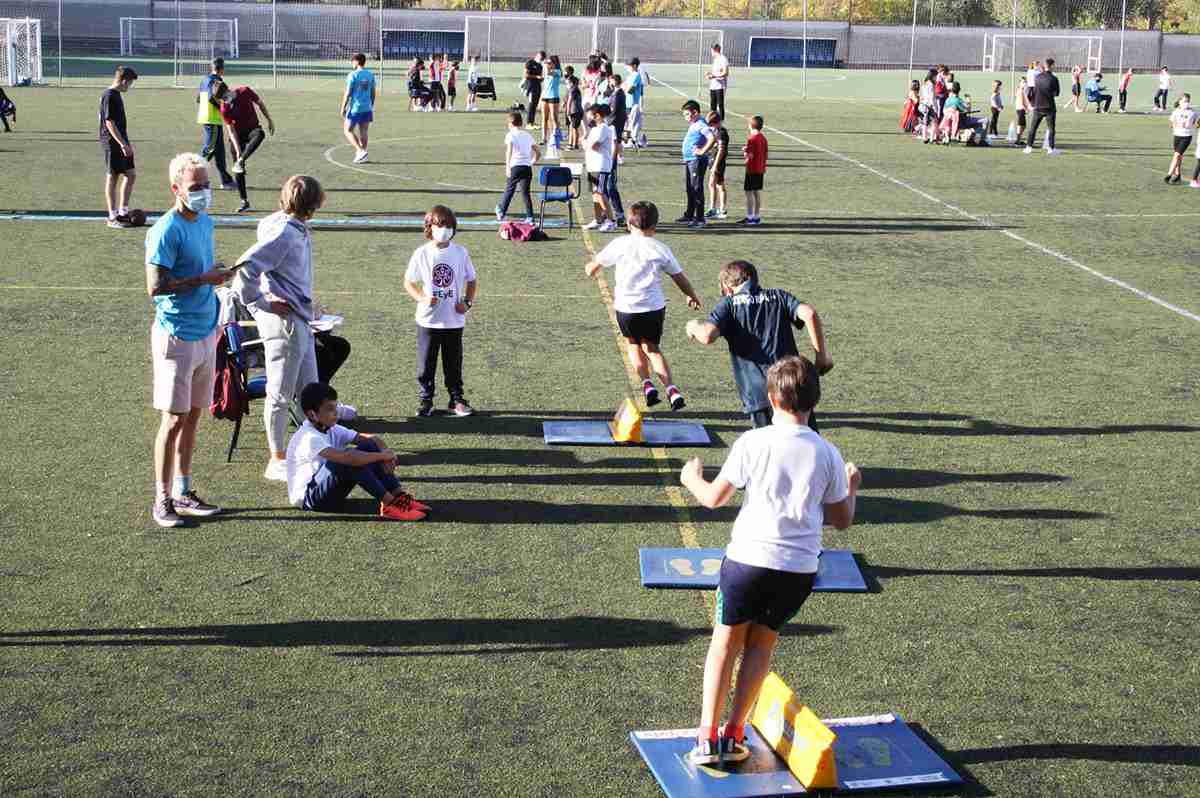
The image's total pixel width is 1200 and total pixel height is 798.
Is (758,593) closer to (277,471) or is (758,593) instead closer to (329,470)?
(329,470)

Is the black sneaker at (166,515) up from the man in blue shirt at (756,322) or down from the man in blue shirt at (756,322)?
down

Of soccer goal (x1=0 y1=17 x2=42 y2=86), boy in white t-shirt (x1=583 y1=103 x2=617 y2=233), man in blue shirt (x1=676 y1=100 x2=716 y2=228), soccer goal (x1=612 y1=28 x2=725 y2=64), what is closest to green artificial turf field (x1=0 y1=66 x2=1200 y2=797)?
boy in white t-shirt (x1=583 y1=103 x2=617 y2=233)

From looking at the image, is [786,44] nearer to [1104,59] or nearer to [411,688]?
[1104,59]

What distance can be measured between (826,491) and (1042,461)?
216 inches

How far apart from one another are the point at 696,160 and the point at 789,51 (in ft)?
193

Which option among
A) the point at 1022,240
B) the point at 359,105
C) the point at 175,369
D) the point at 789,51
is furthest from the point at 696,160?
the point at 789,51

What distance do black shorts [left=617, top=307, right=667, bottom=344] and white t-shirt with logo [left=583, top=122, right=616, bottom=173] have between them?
Answer: 9.43 m

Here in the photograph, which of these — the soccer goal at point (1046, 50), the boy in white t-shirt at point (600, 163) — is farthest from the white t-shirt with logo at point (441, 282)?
the soccer goal at point (1046, 50)

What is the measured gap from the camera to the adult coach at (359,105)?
27.8m

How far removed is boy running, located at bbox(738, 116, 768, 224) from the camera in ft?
68.7

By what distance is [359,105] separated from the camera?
91.9ft

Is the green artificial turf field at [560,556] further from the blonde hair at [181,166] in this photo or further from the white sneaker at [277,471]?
the blonde hair at [181,166]

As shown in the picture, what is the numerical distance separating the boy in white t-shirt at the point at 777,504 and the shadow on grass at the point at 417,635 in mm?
1595

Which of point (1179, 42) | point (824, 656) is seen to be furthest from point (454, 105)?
point (1179, 42)
